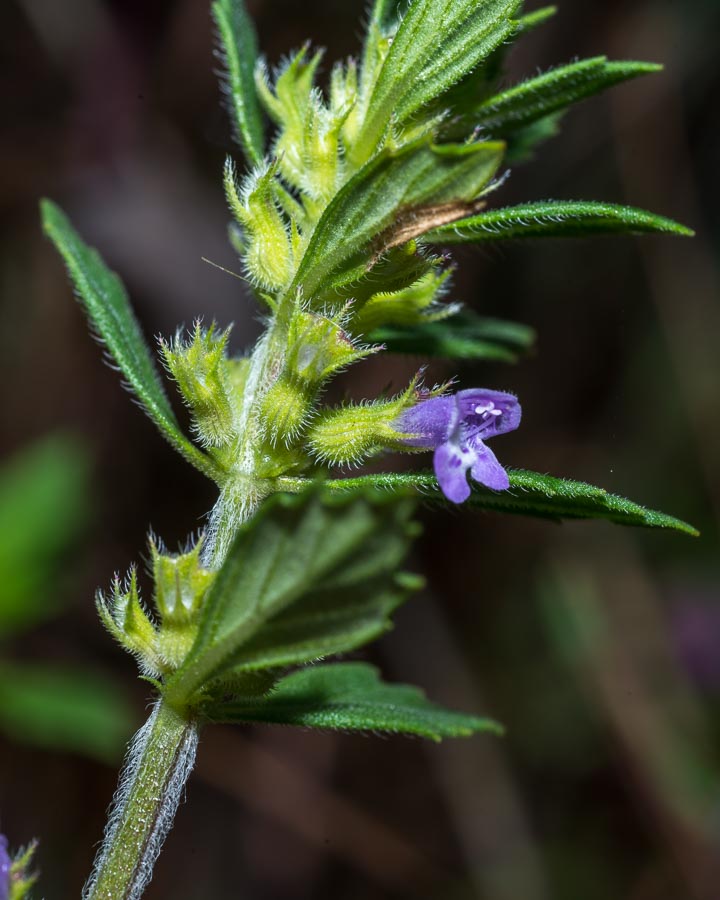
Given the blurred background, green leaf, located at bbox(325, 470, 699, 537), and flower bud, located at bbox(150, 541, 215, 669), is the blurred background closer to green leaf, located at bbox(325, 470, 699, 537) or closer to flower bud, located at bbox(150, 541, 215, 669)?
flower bud, located at bbox(150, 541, 215, 669)

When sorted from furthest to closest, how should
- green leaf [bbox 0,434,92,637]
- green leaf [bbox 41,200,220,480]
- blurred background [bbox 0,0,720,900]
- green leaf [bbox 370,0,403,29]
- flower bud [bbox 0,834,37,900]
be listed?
blurred background [bbox 0,0,720,900] < green leaf [bbox 0,434,92,637] < green leaf [bbox 370,0,403,29] < green leaf [bbox 41,200,220,480] < flower bud [bbox 0,834,37,900]

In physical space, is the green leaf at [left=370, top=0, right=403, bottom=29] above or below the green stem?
above

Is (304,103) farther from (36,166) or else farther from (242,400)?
(36,166)

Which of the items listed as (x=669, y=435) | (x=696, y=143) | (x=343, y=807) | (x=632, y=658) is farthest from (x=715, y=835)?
(x=696, y=143)

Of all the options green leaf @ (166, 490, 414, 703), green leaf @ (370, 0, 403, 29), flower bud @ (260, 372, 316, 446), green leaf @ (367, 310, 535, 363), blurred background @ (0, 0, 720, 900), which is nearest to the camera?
green leaf @ (166, 490, 414, 703)

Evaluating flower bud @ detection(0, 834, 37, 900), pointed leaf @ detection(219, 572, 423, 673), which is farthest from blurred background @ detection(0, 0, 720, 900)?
pointed leaf @ detection(219, 572, 423, 673)

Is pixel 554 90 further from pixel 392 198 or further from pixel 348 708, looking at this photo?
pixel 348 708

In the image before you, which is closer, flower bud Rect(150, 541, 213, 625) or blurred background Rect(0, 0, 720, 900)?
flower bud Rect(150, 541, 213, 625)
